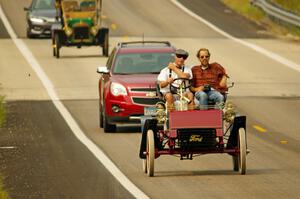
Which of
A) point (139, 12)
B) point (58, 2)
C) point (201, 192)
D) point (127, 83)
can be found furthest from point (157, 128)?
point (139, 12)

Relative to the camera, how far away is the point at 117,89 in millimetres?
25812

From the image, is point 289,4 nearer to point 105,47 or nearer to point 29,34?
point 29,34

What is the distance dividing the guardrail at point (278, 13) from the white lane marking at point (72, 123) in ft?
31.7

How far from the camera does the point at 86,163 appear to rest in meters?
20.1

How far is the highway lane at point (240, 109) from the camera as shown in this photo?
16953mm

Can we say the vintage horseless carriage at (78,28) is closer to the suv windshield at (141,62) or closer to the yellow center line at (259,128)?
the suv windshield at (141,62)

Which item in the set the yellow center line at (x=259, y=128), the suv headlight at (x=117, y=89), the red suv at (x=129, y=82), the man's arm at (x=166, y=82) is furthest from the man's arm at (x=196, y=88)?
the yellow center line at (x=259, y=128)

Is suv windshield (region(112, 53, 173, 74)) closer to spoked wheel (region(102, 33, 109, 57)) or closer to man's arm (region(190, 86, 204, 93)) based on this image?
man's arm (region(190, 86, 204, 93))

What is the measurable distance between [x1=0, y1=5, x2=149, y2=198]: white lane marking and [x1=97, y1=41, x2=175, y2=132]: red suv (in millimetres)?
757

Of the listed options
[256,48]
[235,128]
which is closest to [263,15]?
[256,48]

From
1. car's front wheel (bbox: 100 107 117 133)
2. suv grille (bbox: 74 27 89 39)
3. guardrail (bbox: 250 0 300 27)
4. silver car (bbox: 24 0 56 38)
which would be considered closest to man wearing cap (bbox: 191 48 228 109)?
→ car's front wheel (bbox: 100 107 117 133)

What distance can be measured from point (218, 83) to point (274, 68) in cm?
2213

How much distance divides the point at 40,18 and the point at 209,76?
3132cm

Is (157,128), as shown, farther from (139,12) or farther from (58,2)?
(139,12)
